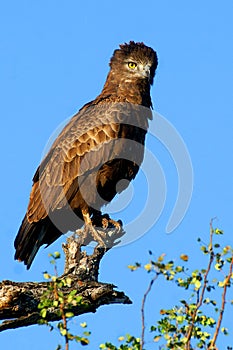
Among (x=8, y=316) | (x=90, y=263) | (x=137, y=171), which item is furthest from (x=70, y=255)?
(x=137, y=171)

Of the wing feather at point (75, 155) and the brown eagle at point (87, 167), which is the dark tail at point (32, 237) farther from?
the wing feather at point (75, 155)

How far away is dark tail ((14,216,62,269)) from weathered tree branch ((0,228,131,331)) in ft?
2.29

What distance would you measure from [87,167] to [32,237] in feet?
3.45

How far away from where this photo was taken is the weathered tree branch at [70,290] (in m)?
6.85

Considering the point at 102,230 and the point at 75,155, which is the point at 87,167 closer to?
the point at 75,155

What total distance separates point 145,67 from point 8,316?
4811 mm

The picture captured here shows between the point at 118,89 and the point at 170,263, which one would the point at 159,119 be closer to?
the point at 118,89

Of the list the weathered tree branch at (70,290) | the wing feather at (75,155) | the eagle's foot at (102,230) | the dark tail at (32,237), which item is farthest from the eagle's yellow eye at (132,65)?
the weathered tree branch at (70,290)

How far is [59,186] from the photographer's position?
9984mm

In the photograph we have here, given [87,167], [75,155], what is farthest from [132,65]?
[87,167]

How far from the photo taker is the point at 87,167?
9914 mm

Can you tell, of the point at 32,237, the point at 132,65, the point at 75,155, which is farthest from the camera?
the point at 132,65

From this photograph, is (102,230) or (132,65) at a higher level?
(132,65)

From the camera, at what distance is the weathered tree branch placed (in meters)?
6.85
